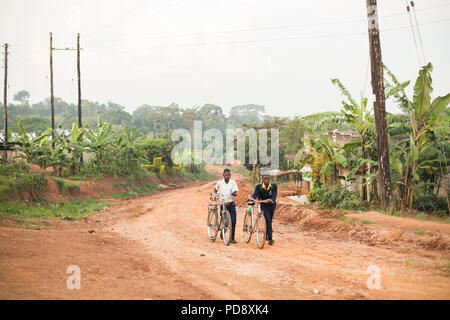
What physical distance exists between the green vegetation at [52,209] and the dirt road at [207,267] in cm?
320

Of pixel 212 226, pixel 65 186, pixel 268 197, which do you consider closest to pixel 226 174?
pixel 268 197

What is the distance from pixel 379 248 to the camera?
9625 mm

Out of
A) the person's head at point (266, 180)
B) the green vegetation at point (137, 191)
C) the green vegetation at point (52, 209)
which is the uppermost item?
the person's head at point (266, 180)

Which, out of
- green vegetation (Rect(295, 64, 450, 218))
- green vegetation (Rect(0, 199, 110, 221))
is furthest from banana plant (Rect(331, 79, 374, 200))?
green vegetation (Rect(0, 199, 110, 221))

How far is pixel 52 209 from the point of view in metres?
16.5

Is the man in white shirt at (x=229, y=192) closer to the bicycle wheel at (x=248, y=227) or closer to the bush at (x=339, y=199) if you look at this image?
the bicycle wheel at (x=248, y=227)

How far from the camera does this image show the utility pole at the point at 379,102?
44.7ft

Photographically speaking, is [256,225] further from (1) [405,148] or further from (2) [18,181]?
(2) [18,181]

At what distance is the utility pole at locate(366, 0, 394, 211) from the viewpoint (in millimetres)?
13617

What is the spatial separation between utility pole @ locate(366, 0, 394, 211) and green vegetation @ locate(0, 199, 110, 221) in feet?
37.3

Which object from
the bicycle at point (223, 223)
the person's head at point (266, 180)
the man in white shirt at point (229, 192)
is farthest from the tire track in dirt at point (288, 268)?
the person's head at point (266, 180)

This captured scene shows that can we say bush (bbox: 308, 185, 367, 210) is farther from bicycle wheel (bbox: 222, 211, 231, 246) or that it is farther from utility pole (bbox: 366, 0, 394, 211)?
bicycle wheel (bbox: 222, 211, 231, 246)
